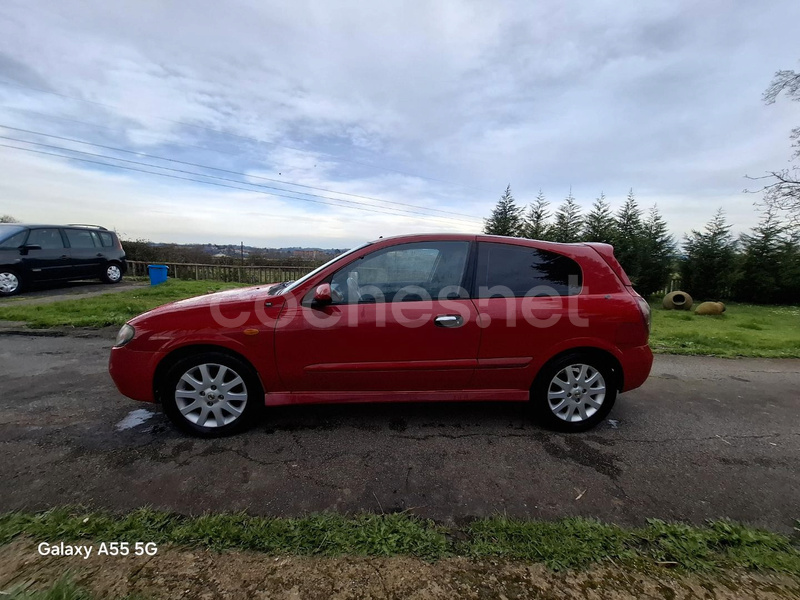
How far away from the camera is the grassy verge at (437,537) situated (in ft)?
5.82

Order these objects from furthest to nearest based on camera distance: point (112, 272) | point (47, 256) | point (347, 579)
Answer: point (112, 272) < point (47, 256) < point (347, 579)

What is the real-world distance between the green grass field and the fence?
4.65 m

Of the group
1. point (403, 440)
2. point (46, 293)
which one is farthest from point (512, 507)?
point (46, 293)

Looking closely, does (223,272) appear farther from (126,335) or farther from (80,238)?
(126,335)

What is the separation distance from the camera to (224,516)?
6.43 feet

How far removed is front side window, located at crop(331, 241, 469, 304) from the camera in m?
2.93

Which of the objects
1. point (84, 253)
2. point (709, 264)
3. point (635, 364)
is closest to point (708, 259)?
point (709, 264)

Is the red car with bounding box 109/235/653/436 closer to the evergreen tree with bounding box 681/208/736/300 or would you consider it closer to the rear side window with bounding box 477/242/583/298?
the rear side window with bounding box 477/242/583/298

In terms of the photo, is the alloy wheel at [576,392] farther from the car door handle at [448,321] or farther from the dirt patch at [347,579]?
the dirt patch at [347,579]

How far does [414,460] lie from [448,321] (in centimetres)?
104

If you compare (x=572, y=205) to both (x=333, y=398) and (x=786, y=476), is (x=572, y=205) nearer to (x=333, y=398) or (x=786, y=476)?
(x=786, y=476)

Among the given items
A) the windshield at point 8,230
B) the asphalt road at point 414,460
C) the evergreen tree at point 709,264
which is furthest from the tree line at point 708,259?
the windshield at point 8,230

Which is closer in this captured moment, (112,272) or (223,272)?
(112,272)

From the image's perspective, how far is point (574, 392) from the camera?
9.94 feet
